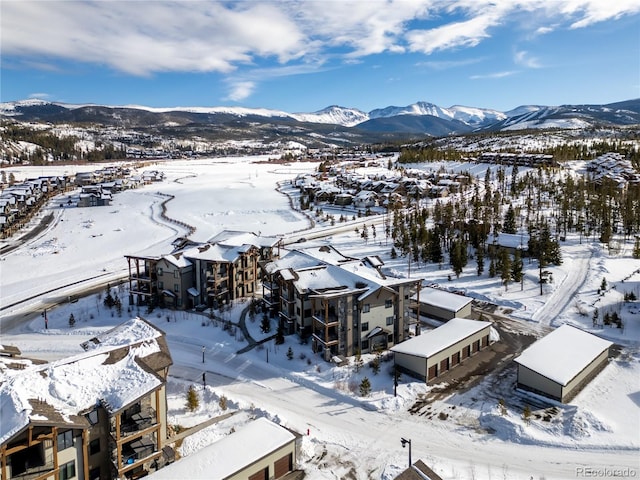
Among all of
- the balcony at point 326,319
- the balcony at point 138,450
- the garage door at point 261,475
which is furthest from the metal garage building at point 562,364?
the balcony at point 138,450

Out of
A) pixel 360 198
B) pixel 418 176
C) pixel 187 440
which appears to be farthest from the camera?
pixel 418 176

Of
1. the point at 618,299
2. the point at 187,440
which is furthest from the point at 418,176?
the point at 187,440

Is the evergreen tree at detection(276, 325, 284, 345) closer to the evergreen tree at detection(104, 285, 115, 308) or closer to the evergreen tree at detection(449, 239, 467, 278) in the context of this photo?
the evergreen tree at detection(104, 285, 115, 308)

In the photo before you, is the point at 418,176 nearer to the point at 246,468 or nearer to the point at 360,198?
the point at 360,198

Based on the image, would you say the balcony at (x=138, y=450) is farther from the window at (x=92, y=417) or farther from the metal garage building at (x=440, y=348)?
the metal garage building at (x=440, y=348)

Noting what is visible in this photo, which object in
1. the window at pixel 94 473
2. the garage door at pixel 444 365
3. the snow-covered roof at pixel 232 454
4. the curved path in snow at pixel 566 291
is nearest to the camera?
the snow-covered roof at pixel 232 454

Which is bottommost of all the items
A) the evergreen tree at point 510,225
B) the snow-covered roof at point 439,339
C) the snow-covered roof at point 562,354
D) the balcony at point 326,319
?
the snow-covered roof at point 562,354
